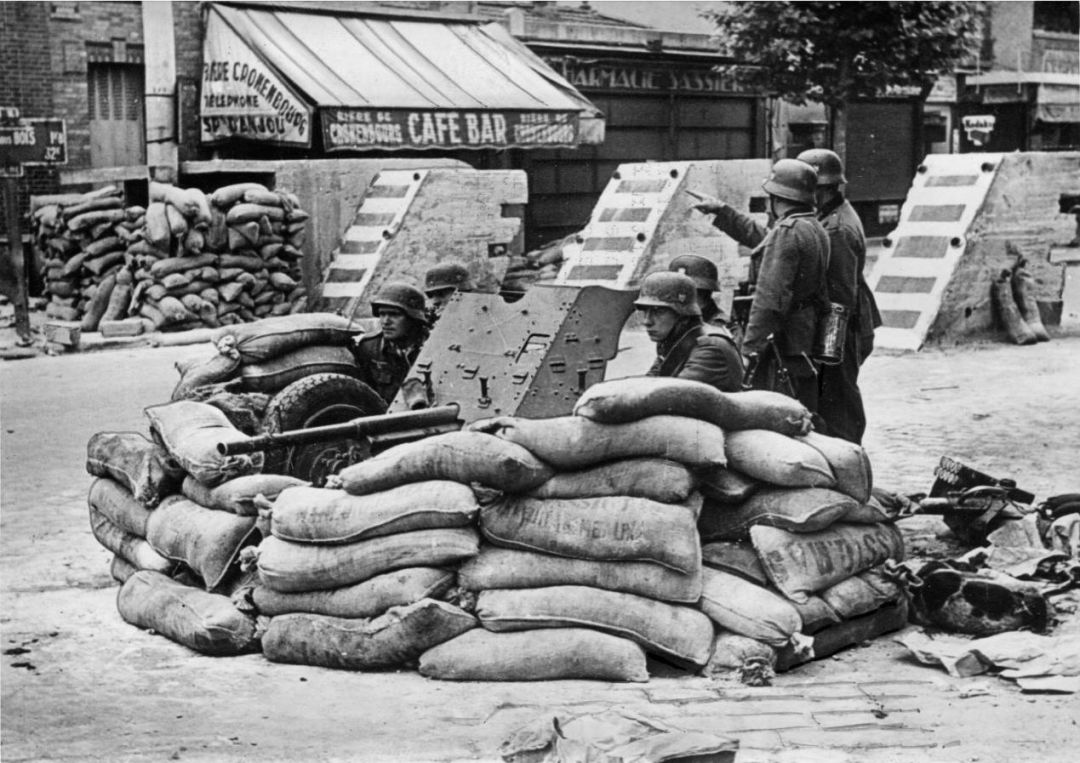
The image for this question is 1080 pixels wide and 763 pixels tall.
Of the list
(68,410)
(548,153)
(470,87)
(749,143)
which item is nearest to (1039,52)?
(749,143)

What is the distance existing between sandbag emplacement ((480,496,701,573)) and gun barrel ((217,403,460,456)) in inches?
50.1

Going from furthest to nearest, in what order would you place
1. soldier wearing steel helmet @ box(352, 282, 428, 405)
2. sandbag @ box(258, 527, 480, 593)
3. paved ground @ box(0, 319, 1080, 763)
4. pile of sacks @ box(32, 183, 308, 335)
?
pile of sacks @ box(32, 183, 308, 335) < soldier wearing steel helmet @ box(352, 282, 428, 405) < sandbag @ box(258, 527, 480, 593) < paved ground @ box(0, 319, 1080, 763)

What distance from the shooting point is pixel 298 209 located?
17.3m

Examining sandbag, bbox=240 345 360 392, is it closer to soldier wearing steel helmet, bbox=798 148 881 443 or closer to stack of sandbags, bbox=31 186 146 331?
soldier wearing steel helmet, bbox=798 148 881 443

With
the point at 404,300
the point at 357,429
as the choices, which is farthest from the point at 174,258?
the point at 357,429

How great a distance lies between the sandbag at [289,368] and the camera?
27.7ft

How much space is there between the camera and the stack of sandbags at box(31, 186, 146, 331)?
16.8 metres

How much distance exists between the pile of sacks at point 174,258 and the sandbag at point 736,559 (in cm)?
1102

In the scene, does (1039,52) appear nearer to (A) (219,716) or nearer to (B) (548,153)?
(B) (548,153)

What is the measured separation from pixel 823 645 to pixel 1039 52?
101 ft

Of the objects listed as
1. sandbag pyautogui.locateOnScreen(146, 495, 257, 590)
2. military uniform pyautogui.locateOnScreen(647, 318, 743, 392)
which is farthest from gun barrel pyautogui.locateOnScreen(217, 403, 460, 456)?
military uniform pyautogui.locateOnScreen(647, 318, 743, 392)

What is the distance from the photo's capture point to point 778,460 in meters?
6.27

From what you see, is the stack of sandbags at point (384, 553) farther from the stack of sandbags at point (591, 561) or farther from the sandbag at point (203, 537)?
the sandbag at point (203, 537)

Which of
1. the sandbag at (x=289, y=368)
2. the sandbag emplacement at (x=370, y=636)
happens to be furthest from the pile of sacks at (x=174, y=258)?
the sandbag emplacement at (x=370, y=636)
